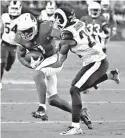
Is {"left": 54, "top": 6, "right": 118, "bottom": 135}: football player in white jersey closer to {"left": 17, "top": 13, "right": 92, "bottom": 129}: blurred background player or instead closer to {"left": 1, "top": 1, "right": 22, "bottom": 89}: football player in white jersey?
{"left": 17, "top": 13, "right": 92, "bottom": 129}: blurred background player

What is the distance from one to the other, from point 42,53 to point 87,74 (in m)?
0.67

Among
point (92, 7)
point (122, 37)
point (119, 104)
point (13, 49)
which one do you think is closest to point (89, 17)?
point (92, 7)

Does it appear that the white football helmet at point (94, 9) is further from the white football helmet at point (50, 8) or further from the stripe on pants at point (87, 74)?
the white football helmet at point (50, 8)

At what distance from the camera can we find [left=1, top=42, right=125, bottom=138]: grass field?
26.5 feet

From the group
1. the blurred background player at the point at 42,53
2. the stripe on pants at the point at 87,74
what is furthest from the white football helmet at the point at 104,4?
the stripe on pants at the point at 87,74

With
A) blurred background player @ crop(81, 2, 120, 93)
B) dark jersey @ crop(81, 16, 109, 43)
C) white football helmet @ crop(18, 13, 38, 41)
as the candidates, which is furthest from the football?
dark jersey @ crop(81, 16, 109, 43)

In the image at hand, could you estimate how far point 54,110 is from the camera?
994 centimetres

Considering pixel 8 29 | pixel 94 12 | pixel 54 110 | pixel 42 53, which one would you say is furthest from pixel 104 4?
pixel 42 53

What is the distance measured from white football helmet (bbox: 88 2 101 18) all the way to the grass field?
143cm

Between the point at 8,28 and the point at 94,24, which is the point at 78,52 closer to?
the point at 94,24

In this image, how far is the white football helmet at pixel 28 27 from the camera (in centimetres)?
794

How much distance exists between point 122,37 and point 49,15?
9769mm

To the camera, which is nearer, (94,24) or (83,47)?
(83,47)

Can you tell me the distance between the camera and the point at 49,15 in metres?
18.0
